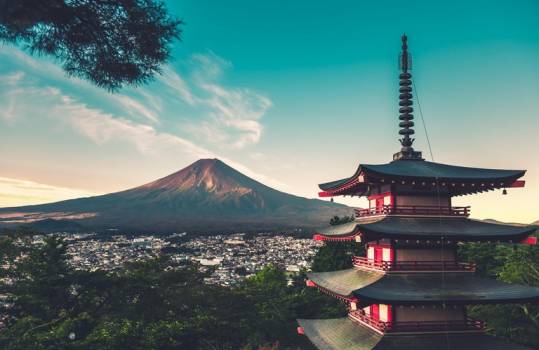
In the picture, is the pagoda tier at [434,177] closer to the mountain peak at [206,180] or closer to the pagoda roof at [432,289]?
the pagoda roof at [432,289]

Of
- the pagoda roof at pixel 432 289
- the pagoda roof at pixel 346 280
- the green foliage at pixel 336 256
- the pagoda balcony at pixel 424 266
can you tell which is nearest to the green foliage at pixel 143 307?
the green foliage at pixel 336 256

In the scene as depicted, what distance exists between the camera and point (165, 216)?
14862cm

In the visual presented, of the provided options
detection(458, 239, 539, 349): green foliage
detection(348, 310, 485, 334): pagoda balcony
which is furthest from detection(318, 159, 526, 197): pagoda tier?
detection(458, 239, 539, 349): green foliage

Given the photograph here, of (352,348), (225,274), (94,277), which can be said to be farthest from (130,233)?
(352,348)

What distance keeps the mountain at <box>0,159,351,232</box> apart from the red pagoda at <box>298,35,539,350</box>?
130215 mm

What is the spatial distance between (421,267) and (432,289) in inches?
45.3

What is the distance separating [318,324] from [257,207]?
156754mm

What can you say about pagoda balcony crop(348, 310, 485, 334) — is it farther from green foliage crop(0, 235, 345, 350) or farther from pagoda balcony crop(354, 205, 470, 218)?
green foliage crop(0, 235, 345, 350)

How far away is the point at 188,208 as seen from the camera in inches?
6324

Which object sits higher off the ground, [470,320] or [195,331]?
[470,320]

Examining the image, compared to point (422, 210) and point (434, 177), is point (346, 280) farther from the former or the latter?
point (434, 177)

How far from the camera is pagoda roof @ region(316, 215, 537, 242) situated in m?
15.0

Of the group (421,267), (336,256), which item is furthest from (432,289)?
(336,256)

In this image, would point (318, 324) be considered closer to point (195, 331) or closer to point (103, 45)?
point (195, 331)
